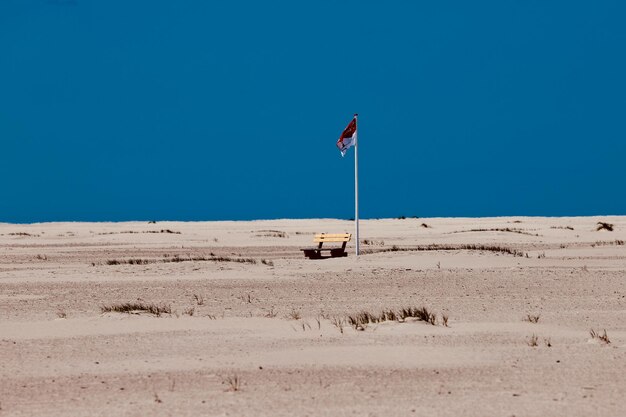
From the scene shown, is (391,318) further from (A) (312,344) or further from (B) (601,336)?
(B) (601,336)

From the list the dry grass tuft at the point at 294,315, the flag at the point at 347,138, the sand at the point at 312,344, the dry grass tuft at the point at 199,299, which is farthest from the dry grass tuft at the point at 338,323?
the flag at the point at 347,138

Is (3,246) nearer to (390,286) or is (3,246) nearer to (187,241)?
(187,241)

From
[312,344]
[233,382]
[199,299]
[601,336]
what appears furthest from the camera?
[199,299]

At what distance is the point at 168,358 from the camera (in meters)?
11.6

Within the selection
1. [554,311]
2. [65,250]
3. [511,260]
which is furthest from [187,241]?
[554,311]

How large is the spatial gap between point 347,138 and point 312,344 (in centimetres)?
1936

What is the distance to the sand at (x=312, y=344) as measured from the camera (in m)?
9.07

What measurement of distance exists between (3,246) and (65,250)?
5650mm

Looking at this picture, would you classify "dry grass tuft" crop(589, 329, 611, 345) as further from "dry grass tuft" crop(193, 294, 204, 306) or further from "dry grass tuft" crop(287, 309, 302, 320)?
"dry grass tuft" crop(193, 294, 204, 306)

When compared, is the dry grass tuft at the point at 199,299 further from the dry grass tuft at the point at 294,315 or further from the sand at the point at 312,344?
the dry grass tuft at the point at 294,315

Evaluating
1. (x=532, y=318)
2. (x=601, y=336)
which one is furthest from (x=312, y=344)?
(x=532, y=318)

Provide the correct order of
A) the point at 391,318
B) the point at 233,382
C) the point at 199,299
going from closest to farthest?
the point at 233,382
the point at 391,318
the point at 199,299

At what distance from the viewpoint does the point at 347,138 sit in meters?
31.4

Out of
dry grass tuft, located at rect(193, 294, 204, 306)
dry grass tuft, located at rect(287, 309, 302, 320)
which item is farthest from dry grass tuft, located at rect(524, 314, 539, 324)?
dry grass tuft, located at rect(193, 294, 204, 306)
